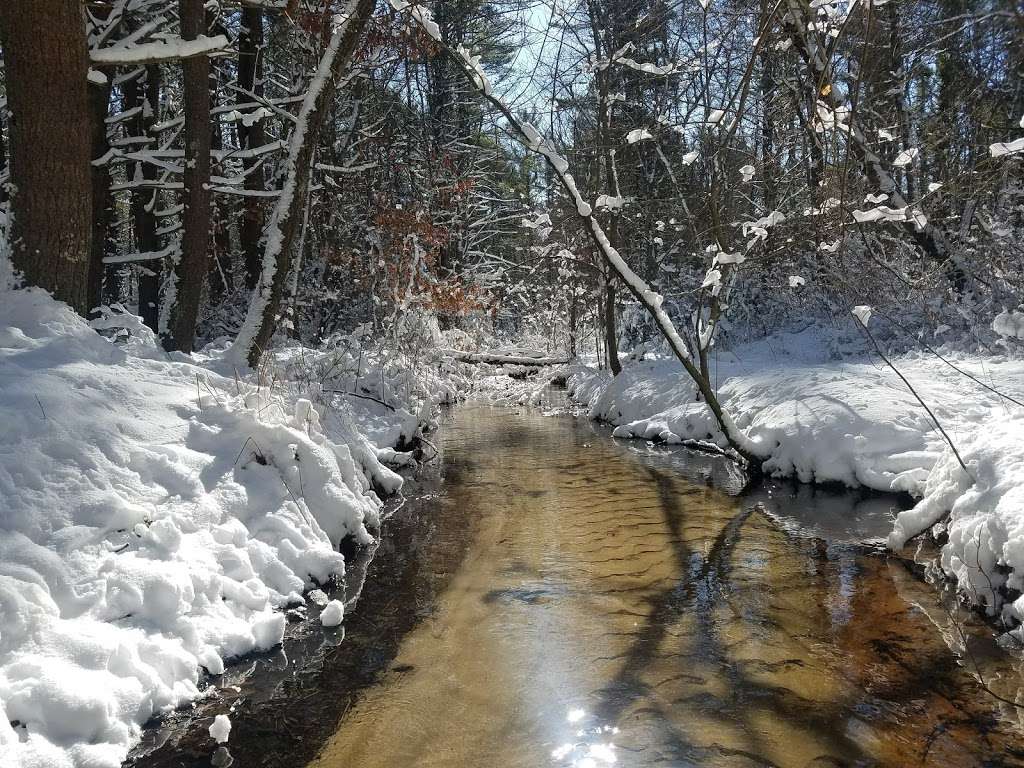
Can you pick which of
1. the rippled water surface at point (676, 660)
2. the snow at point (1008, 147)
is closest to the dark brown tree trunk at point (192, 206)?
the rippled water surface at point (676, 660)

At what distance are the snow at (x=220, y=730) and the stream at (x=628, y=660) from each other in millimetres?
74

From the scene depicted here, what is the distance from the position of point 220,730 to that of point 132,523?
130cm

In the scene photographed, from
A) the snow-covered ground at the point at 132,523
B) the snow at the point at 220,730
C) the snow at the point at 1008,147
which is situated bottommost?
the snow at the point at 220,730

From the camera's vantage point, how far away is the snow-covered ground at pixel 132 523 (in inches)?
123

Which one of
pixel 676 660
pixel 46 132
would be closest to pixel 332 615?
pixel 676 660

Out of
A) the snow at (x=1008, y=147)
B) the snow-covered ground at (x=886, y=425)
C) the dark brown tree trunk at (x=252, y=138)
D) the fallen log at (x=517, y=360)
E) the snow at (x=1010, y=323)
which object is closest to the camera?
the snow at (x=1008, y=147)

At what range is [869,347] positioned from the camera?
11594 millimetres

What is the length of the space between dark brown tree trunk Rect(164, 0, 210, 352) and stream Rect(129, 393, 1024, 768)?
12.0 feet

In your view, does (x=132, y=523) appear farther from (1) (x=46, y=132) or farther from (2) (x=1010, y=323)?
(2) (x=1010, y=323)

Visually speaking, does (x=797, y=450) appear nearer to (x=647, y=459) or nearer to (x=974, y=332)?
(x=647, y=459)

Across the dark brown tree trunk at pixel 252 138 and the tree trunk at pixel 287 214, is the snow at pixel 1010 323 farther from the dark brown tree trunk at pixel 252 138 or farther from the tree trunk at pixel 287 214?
the dark brown tree trunk at pixel 252 138

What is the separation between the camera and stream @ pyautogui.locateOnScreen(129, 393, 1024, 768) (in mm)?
3299

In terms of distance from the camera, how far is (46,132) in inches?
221

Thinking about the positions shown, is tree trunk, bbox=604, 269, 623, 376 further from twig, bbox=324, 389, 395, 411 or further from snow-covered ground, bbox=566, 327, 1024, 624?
twig, bbox=324, 389, 395, 411
